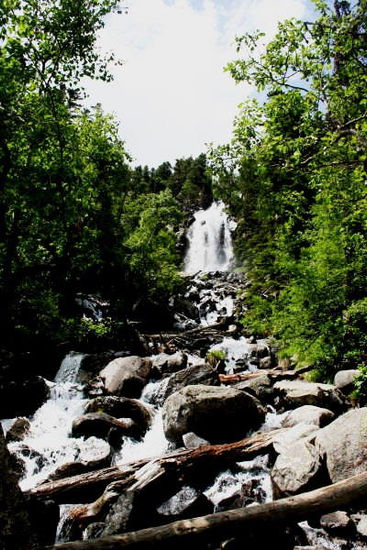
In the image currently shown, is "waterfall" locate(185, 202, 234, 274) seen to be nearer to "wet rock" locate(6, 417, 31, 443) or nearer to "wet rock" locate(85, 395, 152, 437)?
"wet rock" locate(85, 395, 152, 437)

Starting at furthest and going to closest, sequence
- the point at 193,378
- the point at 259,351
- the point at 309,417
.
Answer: the point at 259,351, the point at 193,378, the point at 309,417

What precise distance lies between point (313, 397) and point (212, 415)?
3377mm

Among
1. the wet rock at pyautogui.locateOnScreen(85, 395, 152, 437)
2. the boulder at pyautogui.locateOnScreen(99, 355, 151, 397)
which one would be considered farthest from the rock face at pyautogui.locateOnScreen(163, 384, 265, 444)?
the boulder at pyautogui.locateOnScreen(99, 355, 151, 397)

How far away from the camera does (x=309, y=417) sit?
9469 mm

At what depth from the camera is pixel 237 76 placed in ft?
35.0

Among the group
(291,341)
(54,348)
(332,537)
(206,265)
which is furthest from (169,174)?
(332,537)

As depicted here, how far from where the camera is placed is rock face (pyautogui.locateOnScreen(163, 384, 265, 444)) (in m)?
10.0

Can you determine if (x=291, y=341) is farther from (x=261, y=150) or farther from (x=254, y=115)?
(x=254, y=115)

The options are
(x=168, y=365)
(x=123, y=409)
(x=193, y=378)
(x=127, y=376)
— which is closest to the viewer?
(x=123, y=409)

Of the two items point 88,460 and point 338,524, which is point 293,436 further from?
point 88,460

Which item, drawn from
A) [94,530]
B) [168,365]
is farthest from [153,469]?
[168,365]

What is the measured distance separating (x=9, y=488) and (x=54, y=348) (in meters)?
16.8

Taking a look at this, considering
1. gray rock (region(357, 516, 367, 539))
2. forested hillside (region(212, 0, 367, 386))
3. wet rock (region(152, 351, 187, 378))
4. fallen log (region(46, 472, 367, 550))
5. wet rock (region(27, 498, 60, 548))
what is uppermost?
forested hillside (region(212, 0, 367, 386))

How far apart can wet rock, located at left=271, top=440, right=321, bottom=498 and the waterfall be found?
Answer: 46643 mm
